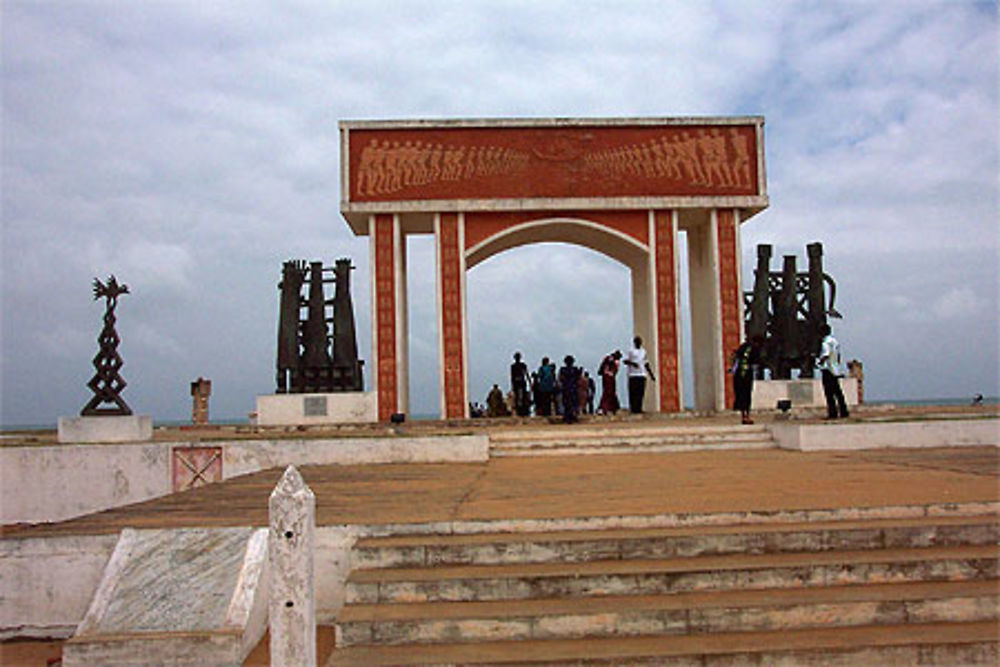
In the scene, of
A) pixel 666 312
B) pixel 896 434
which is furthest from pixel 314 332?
pixel 896 434

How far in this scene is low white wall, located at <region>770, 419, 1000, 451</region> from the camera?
11344mm

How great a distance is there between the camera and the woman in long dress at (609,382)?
60.5ft

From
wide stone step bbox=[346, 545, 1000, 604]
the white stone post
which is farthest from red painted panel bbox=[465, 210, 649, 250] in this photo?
the white stone post

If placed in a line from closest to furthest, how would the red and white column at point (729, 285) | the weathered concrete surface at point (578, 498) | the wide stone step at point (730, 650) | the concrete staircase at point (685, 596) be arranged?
the wide stone step at point (730, 650) < the concrete staircase at point (685, 596) < the weathered concrete surface at point (578, 498) < the red and white column at point (729, 285)

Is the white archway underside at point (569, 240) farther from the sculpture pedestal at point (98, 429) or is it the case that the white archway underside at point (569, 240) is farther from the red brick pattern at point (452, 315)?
the sculpture pedestal at point (98, 429)

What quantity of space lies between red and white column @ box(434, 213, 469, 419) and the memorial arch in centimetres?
3

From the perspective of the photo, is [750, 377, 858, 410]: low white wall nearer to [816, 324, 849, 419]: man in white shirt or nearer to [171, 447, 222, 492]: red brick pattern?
[816, 324, 849, 419]: man in white shirt

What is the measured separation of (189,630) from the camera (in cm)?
483

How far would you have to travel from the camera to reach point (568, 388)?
49.7 feet

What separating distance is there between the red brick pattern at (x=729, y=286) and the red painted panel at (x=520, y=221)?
203 centimetres

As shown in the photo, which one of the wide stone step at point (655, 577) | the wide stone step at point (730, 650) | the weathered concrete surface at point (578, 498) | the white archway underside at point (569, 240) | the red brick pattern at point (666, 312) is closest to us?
the wide stone step at point (730, 650)

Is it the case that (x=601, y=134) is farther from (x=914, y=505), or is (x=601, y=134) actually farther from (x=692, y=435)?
(x=914, y=505)

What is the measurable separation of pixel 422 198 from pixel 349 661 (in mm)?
16500

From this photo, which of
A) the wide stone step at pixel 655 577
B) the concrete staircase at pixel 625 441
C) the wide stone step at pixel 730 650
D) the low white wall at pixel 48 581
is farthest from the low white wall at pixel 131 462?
the wide stone step at pixel 730 650
